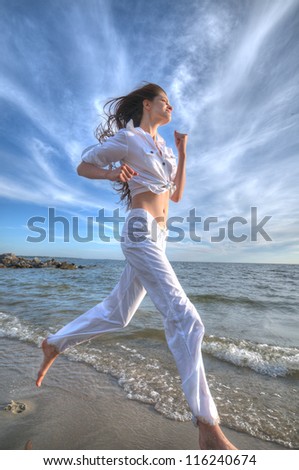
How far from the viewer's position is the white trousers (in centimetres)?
180

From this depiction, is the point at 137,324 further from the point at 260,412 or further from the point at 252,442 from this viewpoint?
the point at 252,442

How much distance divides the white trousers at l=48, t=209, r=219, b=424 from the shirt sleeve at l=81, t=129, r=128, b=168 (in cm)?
44

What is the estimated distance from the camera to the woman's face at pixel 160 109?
2623 millimetres

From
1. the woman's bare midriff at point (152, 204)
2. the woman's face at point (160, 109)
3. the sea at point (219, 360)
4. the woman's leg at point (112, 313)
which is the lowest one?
the sea at point (219, 360)

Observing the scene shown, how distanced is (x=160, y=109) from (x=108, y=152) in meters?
0.72

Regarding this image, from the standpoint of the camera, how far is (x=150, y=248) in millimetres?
2104

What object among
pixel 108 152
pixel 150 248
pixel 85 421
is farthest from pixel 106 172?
pixel 85 421

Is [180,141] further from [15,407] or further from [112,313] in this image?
[15,407]

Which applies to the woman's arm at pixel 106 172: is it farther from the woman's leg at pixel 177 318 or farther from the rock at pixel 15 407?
the rock at pixel 15 407

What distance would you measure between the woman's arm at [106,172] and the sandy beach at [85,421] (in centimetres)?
187

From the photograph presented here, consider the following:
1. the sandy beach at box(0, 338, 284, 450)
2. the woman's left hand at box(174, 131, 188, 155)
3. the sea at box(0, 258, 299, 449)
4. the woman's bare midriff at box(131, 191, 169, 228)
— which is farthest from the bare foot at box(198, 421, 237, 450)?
the woman's left hand at box(174, 131, 188, 155)

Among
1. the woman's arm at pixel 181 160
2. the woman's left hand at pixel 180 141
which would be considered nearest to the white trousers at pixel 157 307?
the woman's arm at pixel 181 160

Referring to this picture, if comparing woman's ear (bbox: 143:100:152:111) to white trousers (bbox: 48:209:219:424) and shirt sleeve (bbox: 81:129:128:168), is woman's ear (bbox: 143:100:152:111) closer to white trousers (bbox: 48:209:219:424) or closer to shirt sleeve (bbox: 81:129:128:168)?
shirt sleeve (bbox: 81:129:128:168)

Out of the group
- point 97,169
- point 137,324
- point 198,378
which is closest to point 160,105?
point 97,169
